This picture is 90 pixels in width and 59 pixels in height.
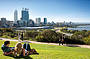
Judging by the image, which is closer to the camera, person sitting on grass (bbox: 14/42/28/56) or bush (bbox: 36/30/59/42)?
person sitting on grass (bbox: 14/42/28/56)

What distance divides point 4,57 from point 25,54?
1197 millimetres

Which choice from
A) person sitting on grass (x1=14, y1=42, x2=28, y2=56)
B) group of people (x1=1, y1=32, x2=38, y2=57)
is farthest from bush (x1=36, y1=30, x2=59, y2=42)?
person sitting on grass (x1=14, y1=42, x2=28, y2=56)

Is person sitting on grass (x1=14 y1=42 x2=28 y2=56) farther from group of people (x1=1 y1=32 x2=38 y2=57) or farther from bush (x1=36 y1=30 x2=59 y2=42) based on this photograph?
bush (x1=36 y1=30 x2=59 y2=42)

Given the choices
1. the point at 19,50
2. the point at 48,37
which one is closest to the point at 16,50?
the point at 19,50

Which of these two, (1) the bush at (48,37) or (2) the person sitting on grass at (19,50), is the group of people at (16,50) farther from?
(1) the bush at (48,37)

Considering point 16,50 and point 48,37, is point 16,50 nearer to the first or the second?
point 16,50

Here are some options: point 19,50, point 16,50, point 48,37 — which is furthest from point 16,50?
point 48,37

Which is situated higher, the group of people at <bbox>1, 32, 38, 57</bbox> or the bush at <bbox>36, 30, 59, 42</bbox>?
the group of people at <bbox>1, 32, 38, 57</bbox>

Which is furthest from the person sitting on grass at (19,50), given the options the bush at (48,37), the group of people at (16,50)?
the bush at (48,37)

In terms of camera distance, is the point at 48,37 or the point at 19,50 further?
the point at 48,37

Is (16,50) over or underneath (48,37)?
over

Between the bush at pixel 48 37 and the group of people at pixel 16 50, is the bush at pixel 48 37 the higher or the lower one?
the lower one

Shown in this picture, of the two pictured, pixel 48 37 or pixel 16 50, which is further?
pixel 48 37

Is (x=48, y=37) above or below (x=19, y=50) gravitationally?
below
